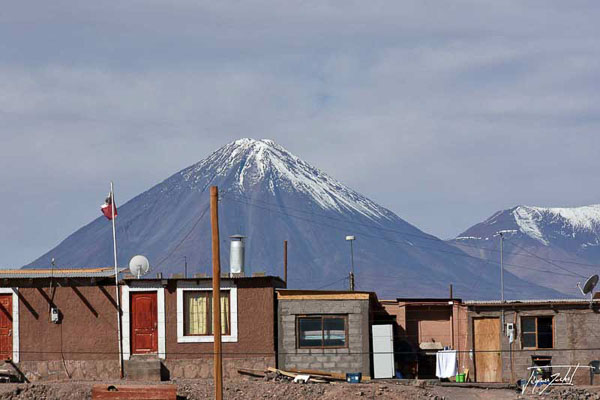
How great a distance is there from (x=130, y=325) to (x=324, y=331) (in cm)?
891

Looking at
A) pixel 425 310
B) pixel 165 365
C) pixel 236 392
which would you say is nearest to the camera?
pixel 236 392

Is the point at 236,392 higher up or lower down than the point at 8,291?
lower down

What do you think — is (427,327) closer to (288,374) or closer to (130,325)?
(288,374)


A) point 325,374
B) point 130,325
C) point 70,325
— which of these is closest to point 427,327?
point 325,374

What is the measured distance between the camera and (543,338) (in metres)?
60.7

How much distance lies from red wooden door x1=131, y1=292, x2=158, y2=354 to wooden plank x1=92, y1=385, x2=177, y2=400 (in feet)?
20.7

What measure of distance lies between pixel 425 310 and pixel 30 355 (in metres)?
21.5

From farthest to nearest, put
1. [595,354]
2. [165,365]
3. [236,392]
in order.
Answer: [595,354], [165,365], [236,392]

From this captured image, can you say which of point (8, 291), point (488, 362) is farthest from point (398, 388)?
point (8, 291)

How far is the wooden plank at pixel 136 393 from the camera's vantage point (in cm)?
4997

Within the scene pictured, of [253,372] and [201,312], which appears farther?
[201,312]

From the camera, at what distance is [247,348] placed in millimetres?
56531

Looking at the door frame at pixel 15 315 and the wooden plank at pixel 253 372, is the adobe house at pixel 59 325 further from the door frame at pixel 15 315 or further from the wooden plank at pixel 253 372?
the wooden plank at pixel 253 372

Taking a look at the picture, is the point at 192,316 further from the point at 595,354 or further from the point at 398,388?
the point at 595,354
